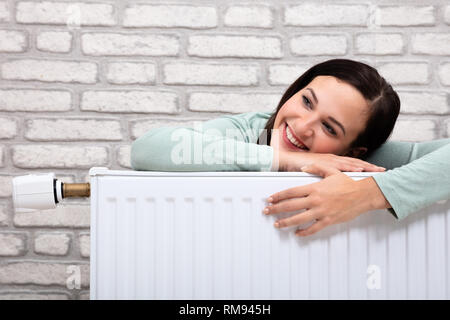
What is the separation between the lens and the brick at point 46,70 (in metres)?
A: 1.49

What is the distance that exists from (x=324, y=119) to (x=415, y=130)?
730 millimetres

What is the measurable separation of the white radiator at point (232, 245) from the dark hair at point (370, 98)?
0.28 m

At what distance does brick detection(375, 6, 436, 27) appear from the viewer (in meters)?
1.50

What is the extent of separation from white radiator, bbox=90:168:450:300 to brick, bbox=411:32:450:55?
905 mm

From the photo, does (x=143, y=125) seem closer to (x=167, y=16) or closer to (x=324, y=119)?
(x=167, y=16)

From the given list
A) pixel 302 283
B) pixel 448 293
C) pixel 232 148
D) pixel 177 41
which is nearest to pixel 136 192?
pixel 232 148

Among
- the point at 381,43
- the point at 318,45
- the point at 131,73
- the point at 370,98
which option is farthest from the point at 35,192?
the point at 381,43

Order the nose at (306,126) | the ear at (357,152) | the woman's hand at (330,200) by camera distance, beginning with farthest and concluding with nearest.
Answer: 1. the ear at (357,152)
2. the nose at (306,126)
3. the woman's hand at (330,200)

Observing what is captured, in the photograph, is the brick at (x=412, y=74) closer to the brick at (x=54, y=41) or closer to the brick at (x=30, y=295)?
the brick at (x=54, y=41)

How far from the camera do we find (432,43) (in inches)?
59.1

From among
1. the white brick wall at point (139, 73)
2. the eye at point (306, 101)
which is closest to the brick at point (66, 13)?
the white brick wall at point (139, 73)

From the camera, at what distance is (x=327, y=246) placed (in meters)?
0.77

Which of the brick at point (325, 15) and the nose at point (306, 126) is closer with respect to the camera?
the nose at point (306, 126)

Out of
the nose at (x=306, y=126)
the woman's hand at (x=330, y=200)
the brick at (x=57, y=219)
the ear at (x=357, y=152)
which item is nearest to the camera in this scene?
the woman's hand at (x=330, y=200)
